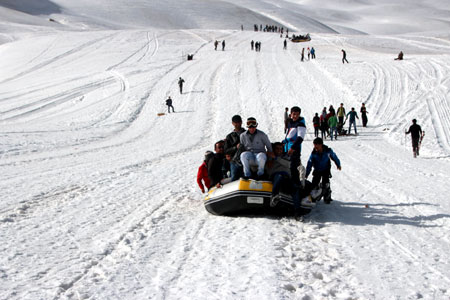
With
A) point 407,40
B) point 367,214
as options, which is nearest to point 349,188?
point 367,214

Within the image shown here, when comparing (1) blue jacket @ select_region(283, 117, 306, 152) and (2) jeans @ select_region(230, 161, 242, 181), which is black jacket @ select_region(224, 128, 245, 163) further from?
(1) blue jacket @ select_region(283, 117, 306, 152)

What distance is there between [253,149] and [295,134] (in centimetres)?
104

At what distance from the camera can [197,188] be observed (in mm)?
10539

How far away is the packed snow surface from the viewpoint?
5.06 meters

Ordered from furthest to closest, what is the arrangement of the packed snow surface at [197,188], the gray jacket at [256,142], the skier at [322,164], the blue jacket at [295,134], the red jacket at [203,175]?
the red jacket at [203,175], the skier at [322,164], the blue jacket at [295,134], the gray jacket at [256,142], the packed snow surface at [197,188]

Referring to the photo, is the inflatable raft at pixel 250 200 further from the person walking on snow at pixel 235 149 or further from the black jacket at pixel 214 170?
the black jacket at pixel 214 170

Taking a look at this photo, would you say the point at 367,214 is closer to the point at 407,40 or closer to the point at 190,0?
the point at 407,40

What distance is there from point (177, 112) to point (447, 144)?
51.0 ft

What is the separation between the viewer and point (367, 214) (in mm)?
7875

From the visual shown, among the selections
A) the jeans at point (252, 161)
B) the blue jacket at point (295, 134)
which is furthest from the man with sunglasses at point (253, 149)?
A: the blue jacket at point (295, 134)

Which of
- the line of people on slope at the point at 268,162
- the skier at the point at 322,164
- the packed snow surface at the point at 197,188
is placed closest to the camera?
the packed snow surface at the point at 197,188

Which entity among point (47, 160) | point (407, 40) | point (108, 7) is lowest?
point (47, 160)

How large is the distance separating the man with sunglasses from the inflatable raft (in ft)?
0.90

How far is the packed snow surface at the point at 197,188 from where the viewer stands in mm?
5062
